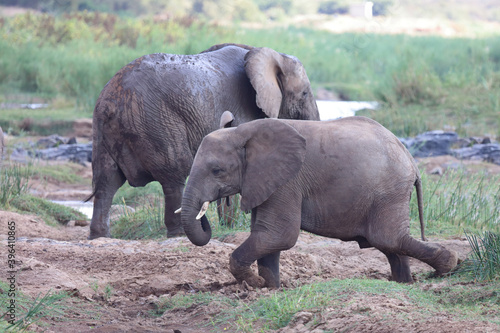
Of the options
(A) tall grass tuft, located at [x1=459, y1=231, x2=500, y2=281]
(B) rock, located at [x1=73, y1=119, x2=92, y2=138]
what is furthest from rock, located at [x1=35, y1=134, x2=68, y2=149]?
(A) tall grass tuft, located at [x1=459, y1=231, x2=500, y2=281]

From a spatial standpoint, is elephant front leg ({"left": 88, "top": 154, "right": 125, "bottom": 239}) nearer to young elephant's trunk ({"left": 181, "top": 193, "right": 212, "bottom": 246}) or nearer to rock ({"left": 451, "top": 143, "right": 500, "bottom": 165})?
young elephant's trunk ({"left": 181, "top": 193, "right": 212, "bottom": 246})

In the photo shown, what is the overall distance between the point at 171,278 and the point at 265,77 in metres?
2.55

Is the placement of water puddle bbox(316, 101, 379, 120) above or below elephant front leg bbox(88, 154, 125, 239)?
below

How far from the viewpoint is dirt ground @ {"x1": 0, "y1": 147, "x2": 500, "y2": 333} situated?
416 cm

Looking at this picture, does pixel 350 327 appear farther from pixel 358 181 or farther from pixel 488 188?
pixel 488 188

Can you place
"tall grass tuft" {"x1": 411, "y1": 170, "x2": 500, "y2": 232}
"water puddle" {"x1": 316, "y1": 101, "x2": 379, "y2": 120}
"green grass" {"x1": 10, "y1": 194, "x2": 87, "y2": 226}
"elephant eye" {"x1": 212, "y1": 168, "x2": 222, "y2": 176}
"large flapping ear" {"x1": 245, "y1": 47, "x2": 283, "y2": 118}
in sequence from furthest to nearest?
"water puddle" {"x1": 316, "y1": 101, "x2": 379, "y2": 120} < "green grass" {"x1": 10, "y1": 194, "x2": 87, "y2": 226} < "tall grass tuft" {"x1": 411, "y1": 170, "x2": 500, "y2": 232} < "large flapping ear" {"x1": 245, "y1": 47, "x2": 283, "y2": 118} < "elephant eye" {"x1": 212, "y1": 168, "x2": 222, "y2": 176}

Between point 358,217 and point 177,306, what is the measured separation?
1.41m

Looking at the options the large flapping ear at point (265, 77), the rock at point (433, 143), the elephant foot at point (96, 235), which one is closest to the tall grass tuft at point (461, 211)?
the large flapping ear at point (265, 77)

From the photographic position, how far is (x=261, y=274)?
5.33 m

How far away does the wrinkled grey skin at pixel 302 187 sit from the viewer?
16.6ft

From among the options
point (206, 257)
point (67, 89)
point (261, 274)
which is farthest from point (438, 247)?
point (67, 89)

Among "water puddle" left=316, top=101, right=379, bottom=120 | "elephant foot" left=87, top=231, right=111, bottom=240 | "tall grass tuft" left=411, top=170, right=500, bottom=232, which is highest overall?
"tall grass tuft" left=411, top=170, right=500, bottom=232

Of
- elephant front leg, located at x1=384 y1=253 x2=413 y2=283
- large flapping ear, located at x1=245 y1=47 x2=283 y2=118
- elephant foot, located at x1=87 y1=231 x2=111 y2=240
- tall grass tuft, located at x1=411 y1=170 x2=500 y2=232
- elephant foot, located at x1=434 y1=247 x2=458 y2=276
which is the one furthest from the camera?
tall grass tuft, located at x1=411 y1=170 x2=500 y2=232

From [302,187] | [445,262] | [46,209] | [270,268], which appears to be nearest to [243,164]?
[302,187]
